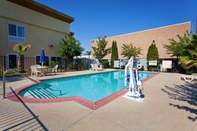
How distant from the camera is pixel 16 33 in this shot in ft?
43.8

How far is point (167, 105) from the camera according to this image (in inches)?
156

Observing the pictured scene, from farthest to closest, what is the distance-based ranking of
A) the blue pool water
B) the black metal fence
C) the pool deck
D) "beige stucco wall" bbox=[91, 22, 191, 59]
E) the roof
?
"beige stucco wall" bbox=[91, 22, 191, 59] → the roof → the black metal fence → the blue pool water → the pool deck

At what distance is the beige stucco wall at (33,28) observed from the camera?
12305 mm

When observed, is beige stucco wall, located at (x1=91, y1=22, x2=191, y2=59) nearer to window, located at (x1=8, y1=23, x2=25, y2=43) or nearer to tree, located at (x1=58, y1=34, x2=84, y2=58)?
tree, located at (x1=58, y1=34, x2=84, y2=58)

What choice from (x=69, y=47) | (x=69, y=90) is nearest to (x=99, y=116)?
(x=69, y=90)

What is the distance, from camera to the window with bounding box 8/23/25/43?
12.9 meters

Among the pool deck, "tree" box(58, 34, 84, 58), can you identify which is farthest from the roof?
the pool deck

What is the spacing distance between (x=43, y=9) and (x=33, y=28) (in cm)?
299

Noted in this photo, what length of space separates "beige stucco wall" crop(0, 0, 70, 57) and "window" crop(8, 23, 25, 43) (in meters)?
0.33

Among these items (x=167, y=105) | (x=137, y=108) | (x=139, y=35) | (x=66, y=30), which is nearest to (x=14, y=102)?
(x=137, y=108)

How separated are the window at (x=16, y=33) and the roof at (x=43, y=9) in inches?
110

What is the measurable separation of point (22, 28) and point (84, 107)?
49.0 feet

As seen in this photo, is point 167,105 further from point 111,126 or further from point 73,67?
point 73,67

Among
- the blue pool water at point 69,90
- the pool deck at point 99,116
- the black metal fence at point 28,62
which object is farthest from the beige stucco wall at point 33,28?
the pool deck at point 99,116
